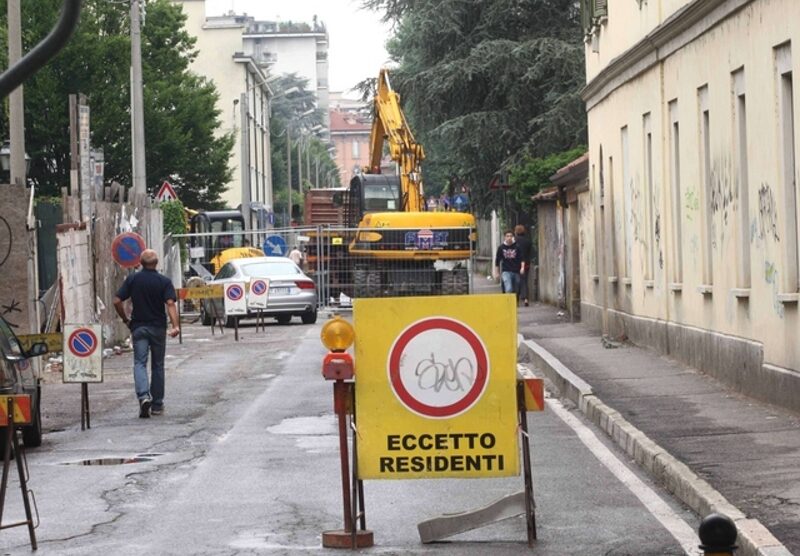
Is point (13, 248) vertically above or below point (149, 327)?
above

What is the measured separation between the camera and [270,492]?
1168 centimetres

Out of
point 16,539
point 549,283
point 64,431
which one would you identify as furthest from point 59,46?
point 549,283

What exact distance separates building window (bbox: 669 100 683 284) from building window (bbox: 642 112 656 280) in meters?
1.80

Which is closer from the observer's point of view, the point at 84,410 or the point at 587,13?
the point at 84,410

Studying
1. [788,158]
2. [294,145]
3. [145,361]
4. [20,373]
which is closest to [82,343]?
[145,361]

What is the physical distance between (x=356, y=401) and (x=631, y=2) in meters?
18.9

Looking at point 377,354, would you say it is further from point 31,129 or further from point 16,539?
point 31,129

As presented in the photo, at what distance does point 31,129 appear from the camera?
199ft

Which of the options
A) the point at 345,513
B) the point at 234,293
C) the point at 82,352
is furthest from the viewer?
the point at 234,293

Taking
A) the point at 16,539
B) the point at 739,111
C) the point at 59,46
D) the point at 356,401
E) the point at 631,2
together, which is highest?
the point at 631,2

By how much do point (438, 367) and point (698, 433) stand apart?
523 cm

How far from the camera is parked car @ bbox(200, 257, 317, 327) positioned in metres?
36.8

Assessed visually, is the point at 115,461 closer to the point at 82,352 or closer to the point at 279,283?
the point at 82,352

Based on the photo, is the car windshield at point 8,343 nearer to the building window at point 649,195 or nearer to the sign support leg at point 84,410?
the sign support leg at point 84,410
